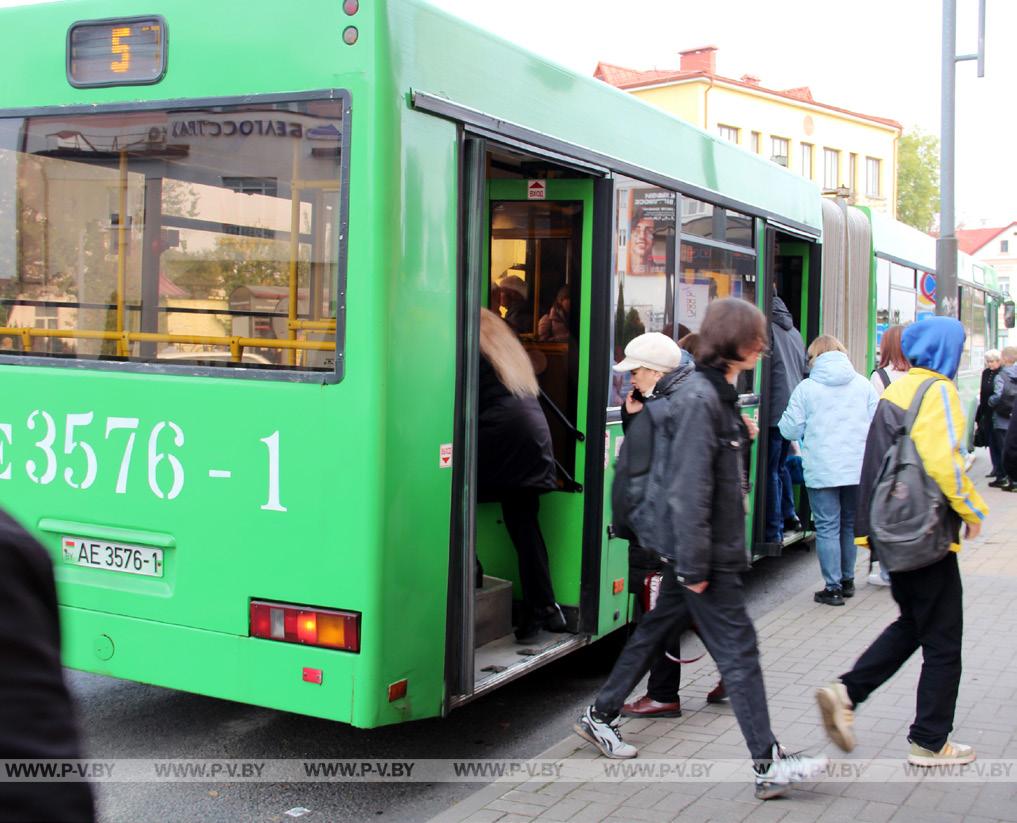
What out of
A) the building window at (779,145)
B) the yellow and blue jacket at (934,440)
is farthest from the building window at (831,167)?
the yellow and blue jacket at (934,440)

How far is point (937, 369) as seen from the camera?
4652mm

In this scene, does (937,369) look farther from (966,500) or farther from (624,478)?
(624,478)

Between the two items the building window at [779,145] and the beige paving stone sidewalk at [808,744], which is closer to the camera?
the beige paving stone sidewalk at [808,744]

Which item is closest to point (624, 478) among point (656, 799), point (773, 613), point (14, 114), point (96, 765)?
point (656, 799)

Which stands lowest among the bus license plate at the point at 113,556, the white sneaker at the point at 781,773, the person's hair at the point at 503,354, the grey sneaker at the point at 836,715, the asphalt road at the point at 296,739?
the asphalt road at the point at 296,739

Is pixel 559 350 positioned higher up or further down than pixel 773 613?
higher up

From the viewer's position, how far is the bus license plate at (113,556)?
4.40 metres

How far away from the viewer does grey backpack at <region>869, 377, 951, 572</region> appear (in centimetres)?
440

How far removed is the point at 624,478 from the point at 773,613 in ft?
11.3

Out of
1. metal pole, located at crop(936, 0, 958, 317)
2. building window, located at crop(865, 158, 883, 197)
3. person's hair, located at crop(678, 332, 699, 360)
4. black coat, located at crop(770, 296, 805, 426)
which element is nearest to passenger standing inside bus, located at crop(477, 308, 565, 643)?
person's hair, located at crop(678, 332, 699, 360)

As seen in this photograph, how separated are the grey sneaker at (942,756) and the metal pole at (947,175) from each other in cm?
687

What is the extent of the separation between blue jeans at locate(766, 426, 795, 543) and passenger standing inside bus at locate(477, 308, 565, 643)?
3.04 meters

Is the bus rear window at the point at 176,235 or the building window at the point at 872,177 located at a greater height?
the building window at the point at 872,177

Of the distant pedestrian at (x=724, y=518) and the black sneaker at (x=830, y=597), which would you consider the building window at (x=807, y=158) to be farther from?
the distant pedestrian at (x=724, y=518)
